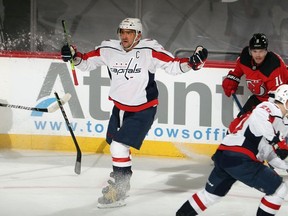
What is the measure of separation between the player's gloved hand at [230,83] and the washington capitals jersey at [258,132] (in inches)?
62.6

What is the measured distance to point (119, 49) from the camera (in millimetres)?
4602

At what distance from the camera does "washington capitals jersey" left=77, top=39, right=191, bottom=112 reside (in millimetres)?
4535

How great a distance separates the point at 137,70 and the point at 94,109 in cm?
146

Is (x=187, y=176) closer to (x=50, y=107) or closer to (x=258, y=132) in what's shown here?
→ (x=50, y=107)

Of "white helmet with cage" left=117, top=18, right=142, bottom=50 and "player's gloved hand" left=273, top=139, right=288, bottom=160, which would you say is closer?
"player's gloved hand" left=273, top=139, right=288, bottom=160

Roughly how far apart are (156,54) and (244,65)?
2.97 feet

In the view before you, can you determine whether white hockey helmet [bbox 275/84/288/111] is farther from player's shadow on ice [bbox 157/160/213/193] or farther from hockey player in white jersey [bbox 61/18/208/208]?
player's shadow on ice [bbox 157/160/213/193]

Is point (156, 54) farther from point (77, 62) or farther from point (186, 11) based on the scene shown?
point (186, 11)

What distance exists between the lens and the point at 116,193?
14.6 ft

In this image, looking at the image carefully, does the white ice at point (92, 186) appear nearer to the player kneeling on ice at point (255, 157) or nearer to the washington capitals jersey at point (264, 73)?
the player kneeling on ice at point (255, 157)

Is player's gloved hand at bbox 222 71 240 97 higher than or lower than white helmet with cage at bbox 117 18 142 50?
lower

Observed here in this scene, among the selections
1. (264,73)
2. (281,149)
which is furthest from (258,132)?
(264,73)

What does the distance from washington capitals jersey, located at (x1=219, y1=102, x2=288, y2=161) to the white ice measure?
669 millimetres

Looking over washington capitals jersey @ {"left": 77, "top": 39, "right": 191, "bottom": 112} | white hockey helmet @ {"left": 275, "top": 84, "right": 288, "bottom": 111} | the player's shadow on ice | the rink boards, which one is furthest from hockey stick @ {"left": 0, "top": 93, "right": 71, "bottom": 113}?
white hockey helmet @ {"left": 275, "top": 84, "right": 288, "bottom": 111}
